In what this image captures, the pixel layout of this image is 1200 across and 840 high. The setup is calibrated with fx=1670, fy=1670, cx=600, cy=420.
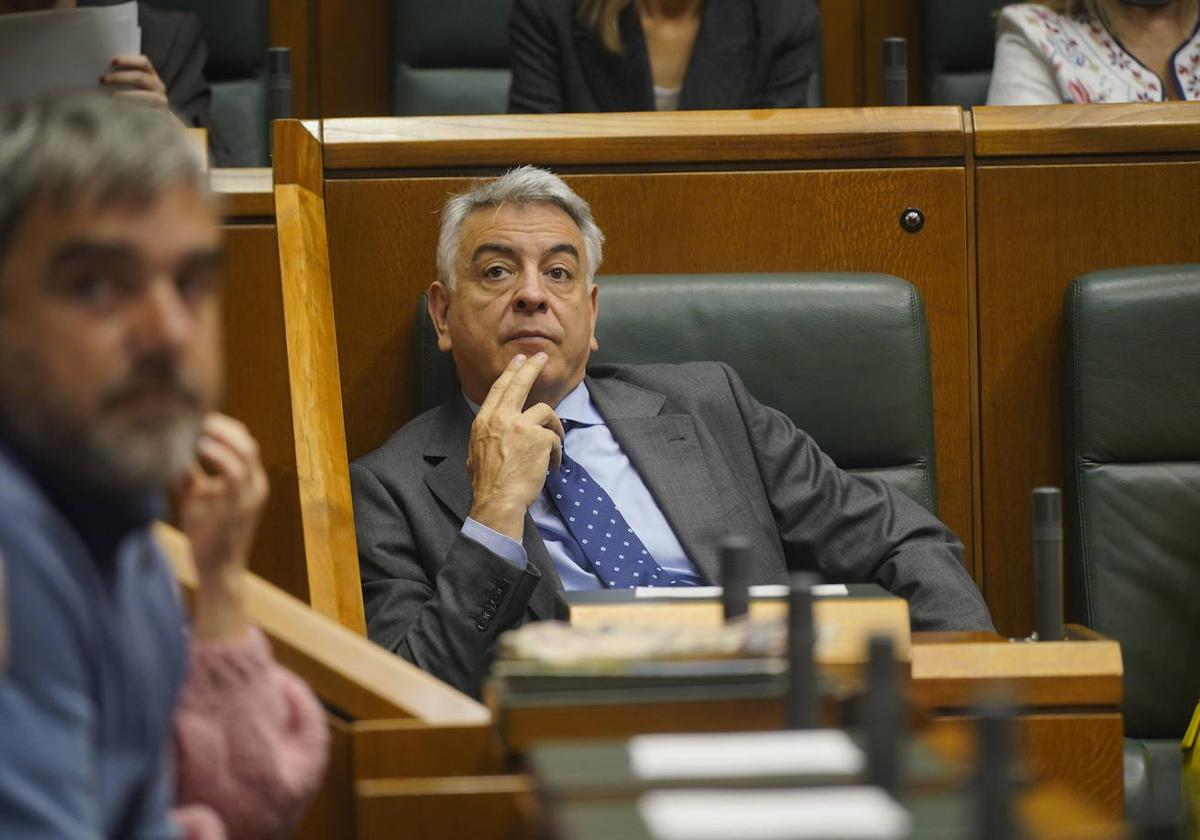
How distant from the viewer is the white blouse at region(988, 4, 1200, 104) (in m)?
1.98

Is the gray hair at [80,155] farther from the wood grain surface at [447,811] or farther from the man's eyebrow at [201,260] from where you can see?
the wood grain surface at [447,811]

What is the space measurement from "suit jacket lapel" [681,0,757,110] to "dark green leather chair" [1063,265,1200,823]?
0.63 meters

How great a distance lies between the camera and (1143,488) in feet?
5.11

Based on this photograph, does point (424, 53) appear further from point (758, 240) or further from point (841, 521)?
point (841, 521)

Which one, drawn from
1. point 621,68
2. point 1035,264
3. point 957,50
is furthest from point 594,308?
point 957,50

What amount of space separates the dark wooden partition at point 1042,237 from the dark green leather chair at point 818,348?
0.41 ft

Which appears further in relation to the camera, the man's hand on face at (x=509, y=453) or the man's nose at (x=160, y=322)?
the man's hand on face at (x=509, y=453)

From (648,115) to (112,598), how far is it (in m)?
1.13

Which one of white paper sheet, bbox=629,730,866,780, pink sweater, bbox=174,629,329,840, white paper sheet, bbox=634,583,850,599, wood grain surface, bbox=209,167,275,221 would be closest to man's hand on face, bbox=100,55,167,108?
wood grain surface, bbox=209,167,275,221

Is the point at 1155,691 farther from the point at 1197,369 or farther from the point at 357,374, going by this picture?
the point at 357,374

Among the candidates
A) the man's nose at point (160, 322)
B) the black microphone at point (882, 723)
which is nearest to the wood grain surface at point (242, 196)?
the man's nose at point (160, 322)

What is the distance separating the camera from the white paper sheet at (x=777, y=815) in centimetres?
54

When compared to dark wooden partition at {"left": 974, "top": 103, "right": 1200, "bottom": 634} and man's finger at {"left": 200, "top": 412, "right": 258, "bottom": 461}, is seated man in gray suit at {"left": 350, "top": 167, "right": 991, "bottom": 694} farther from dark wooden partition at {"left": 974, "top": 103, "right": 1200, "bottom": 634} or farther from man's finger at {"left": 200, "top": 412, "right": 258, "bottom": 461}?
man's finger at {"left": 200, "top": 412, "right": 258, "bottom": 461}

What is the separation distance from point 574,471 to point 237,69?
1.19 m
